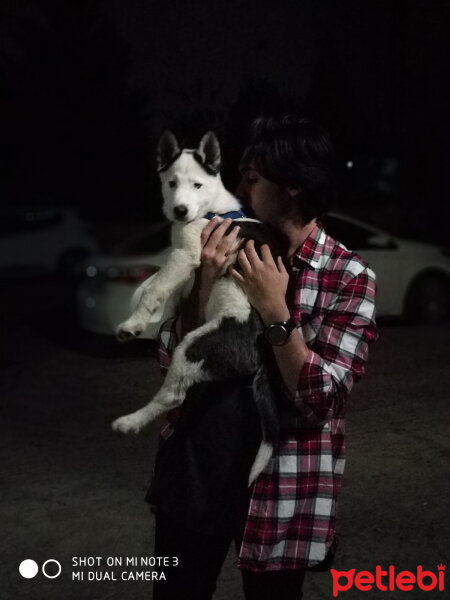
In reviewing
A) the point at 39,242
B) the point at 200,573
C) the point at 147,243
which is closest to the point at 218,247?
the point at 200,573

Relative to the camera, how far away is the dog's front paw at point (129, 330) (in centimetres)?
196

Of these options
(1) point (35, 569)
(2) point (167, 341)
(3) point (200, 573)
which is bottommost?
(1) point (35, 569)

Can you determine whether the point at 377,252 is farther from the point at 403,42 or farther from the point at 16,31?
the point at 16,31

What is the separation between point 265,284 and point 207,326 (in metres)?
0.25

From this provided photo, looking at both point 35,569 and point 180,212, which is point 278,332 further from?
point 35,569

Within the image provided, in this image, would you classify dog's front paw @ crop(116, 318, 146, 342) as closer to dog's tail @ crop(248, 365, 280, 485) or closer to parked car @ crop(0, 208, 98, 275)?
dog's tail @ crop(248, 365, 280, 485)

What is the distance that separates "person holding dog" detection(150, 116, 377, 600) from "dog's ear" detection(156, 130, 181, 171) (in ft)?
1.36

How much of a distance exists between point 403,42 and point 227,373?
17.7 meters

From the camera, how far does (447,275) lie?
10078 mm

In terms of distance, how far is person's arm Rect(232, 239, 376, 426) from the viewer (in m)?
1.77

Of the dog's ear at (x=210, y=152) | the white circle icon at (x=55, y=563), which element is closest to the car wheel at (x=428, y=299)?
the white circle icon at (x=55, y=563)

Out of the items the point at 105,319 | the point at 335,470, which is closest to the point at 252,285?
the point at 335,470

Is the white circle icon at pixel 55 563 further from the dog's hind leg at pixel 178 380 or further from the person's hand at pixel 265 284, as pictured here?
the person's hand at pixel 265 284

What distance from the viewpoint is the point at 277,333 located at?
175 centimetres
